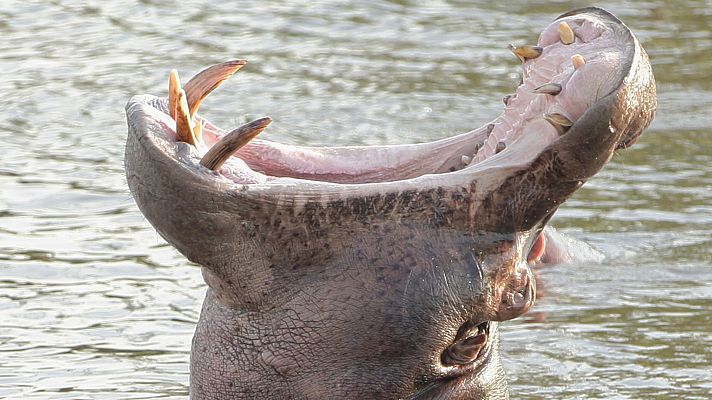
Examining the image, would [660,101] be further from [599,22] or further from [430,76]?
[599,22]

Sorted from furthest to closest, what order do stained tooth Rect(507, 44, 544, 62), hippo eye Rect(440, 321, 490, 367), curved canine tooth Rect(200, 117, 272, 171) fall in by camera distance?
stained tooth Rect(507, 44, 544, 62)
hippo eye Rect(440, 321, 490, 367)
curved canine tooth Rect(200, 117, 272, 171)

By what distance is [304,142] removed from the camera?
9.41m

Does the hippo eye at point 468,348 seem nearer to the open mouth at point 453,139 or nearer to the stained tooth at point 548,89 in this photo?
the open mouth at point 453,139

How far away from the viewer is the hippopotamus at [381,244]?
3932 millimetres

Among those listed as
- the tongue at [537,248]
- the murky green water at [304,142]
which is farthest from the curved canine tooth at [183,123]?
the murky green water at [304,142]

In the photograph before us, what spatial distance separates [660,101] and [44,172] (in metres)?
4.02

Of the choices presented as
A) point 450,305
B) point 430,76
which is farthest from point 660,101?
point 450,305

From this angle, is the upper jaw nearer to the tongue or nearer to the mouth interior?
the mouth interior

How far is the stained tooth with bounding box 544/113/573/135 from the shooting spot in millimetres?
3957

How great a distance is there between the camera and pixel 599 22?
4.18 meters

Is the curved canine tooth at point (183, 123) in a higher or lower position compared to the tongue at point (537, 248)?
higher

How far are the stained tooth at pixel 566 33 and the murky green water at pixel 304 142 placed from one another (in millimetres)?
1762

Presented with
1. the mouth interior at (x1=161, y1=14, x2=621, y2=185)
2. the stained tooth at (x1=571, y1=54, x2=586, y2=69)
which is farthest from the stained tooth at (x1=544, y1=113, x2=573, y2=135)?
the stained tooth at (x1=571, y1=54, x2=586, y2=69)

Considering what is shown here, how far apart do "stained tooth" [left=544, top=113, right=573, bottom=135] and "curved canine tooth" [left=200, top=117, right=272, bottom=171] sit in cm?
68
